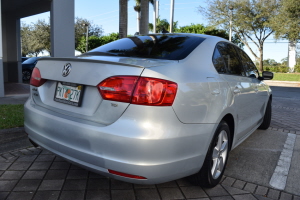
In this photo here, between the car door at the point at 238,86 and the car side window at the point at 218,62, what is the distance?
A: 0.04 metres

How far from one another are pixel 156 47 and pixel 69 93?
1.06 metres

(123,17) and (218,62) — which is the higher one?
(123,17)

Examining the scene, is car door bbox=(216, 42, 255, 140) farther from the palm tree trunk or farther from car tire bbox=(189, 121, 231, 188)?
the palm tree trunk

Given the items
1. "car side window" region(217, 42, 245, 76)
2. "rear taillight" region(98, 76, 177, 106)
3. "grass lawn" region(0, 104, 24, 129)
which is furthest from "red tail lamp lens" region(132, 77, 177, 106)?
"grass lawn" region(0, 104, 24, 129)

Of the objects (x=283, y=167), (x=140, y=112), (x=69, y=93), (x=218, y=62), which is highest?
(x=218, y=62)

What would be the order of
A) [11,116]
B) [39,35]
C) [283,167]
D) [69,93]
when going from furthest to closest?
[39,35]
[11,116]
[283,167]
[69,93]

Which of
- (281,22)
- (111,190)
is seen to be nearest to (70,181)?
(111,190)

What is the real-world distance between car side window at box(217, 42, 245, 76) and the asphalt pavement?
1.17 meters

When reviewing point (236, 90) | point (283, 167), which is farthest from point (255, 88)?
point (283, 167)

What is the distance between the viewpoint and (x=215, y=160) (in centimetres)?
289

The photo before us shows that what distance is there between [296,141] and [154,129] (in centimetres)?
359

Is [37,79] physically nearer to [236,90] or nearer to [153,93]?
[153,93]

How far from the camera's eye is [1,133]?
441cm

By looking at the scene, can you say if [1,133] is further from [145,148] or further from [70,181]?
[145,148]
